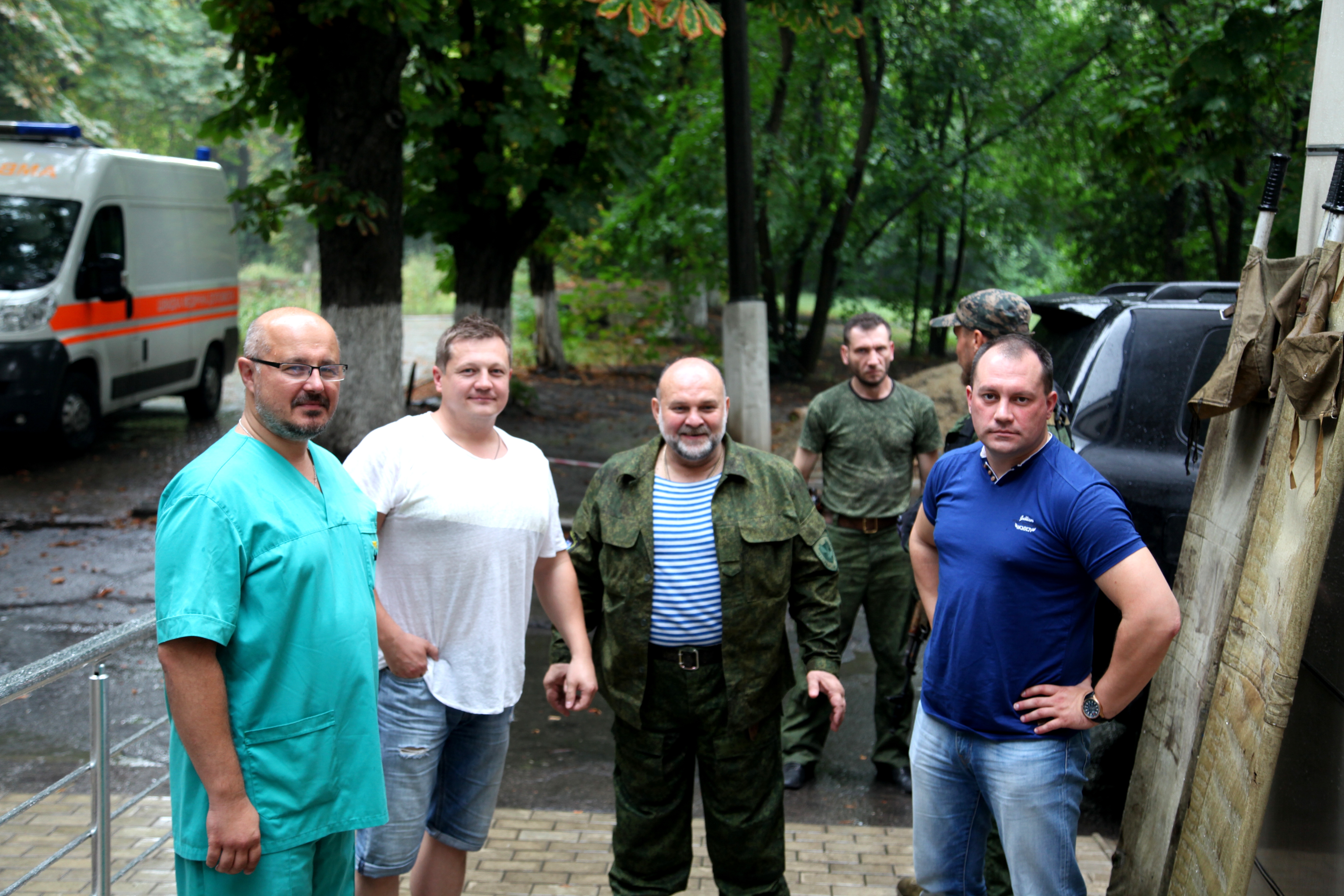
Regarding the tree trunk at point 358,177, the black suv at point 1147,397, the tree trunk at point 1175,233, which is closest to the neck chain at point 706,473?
the black suv at point 1147,397

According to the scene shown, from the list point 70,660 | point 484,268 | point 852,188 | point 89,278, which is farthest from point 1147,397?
point 852,188

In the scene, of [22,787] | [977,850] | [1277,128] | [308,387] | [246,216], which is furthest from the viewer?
[1277,128]

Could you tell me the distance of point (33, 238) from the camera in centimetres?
1128

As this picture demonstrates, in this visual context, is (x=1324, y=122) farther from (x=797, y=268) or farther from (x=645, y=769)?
(x=797, y=268)

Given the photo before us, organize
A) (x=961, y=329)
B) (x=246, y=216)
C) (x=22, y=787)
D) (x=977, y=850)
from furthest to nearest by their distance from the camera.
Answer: (x=246, y=216) → (x=22, y=787) → (x=961, y=329) → (x=977, y=850)

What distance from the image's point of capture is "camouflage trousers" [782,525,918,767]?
16.8ft

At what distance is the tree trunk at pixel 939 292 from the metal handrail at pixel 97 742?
18.9 metres

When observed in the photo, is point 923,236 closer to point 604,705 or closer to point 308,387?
point 604,705

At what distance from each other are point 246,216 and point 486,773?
363 inches

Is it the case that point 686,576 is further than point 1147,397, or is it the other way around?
point 1147,397

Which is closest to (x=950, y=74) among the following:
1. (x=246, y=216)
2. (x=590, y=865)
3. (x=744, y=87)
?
(x=744, y=87)

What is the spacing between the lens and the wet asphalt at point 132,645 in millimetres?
5066

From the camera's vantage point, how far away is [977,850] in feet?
10.6

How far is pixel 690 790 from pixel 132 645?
2051 millimetres
